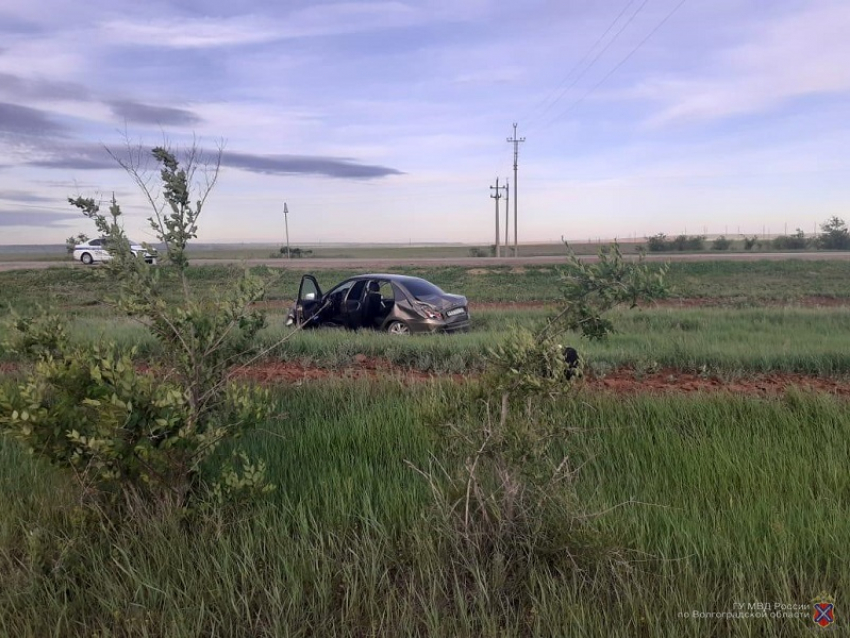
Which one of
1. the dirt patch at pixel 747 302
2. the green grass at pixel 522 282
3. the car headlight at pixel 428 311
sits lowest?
the dirt patch at pixel 747 302

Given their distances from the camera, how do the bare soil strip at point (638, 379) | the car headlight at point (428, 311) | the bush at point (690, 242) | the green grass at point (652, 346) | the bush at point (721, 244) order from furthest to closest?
the bush at point (690, 242) → the bush at point (721, 244) → the car headlight at point (428, 311) → the green grass at point (652, 346) → the bare soil strip at point (638, 379)

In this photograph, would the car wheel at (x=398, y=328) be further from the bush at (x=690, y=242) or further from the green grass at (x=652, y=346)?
the bush at (x=690, y=242)

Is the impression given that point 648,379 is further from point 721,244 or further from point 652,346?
point 721,244

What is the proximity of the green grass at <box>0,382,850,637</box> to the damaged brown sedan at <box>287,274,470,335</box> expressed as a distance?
7.41 meters

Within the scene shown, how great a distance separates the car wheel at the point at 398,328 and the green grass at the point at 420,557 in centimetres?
756

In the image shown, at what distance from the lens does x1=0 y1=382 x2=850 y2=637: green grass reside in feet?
9.45

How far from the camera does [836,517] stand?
344cm

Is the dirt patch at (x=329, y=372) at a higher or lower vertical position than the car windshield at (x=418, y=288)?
lower

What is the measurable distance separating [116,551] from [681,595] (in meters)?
3.01

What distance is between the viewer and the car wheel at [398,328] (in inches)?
485

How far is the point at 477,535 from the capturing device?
131 inches

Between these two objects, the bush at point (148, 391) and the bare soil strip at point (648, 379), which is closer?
the bush at point (148, 391)

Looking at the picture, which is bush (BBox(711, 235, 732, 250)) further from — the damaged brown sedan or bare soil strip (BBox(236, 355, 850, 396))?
bare soil strip (BBox(236, 355, 850, 396))

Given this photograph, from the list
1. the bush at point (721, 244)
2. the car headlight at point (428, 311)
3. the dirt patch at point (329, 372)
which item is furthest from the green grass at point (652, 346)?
the bush at point (721, 244)
